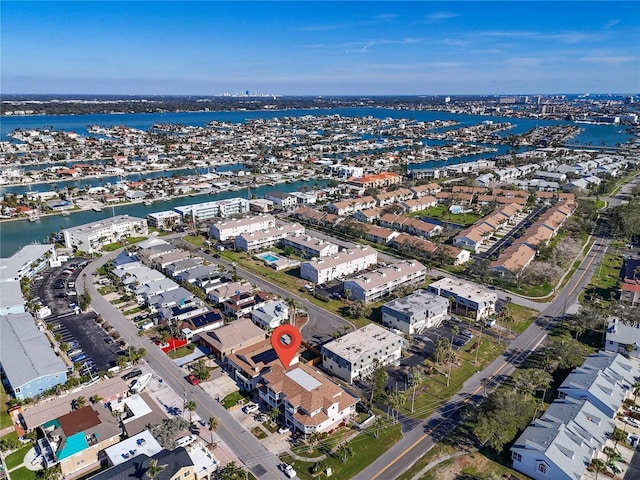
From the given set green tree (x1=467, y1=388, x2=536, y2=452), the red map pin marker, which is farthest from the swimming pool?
green tree (x1=467, y1=388, x2=536, y2=452)

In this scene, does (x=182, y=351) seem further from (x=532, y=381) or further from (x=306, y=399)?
(x=532, y=381)

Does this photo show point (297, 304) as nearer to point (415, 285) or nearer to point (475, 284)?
point (415, 285)

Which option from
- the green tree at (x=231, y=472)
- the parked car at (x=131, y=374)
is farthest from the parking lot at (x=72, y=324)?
the green tree at (x=231, y=472)

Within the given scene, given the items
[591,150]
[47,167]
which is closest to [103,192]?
[47,167]

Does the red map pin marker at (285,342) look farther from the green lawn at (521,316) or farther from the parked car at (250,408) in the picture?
the green lawn at (521,316)

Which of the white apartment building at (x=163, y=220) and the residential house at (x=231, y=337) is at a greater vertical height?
the white apartment building at (x=163, y=220)
